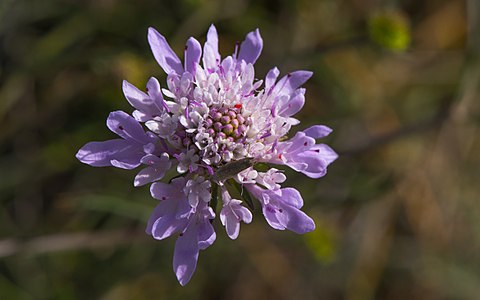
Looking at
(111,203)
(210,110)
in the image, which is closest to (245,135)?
(210,110)

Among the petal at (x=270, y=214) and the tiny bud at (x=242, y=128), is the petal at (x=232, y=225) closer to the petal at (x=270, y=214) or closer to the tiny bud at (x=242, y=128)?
the petal at (x=270, y=214)

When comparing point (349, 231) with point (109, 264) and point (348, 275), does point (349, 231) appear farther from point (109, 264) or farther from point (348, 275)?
point (109, 264)

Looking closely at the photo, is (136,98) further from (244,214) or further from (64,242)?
(64,242)

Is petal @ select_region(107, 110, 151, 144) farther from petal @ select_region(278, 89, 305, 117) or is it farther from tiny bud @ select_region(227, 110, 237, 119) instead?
petal @ select_region(278, 89, 305, 117)


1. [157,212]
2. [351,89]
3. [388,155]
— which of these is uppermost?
[157,212]

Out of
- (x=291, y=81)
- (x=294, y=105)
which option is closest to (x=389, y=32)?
(x=291, y=81)
